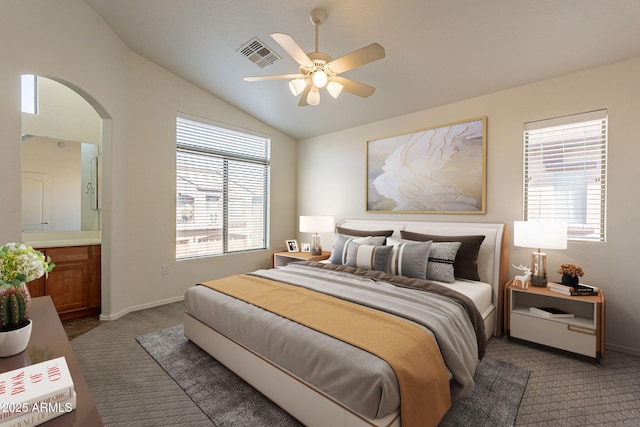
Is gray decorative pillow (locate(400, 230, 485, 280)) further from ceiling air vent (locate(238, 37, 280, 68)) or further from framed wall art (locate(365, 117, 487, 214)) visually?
ceiling air vent (locate(238, 37, 280, 68))

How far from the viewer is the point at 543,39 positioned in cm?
241

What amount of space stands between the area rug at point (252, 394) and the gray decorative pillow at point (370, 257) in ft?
A: 3.83

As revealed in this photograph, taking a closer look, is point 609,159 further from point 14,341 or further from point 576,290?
point 14,341

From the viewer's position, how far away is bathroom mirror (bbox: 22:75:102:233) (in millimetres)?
3482

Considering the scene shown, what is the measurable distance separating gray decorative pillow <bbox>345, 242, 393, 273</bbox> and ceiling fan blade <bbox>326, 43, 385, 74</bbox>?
1.78 m

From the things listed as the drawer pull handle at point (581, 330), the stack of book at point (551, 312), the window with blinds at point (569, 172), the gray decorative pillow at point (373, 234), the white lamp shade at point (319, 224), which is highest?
the window with blinds at point (569, 172)

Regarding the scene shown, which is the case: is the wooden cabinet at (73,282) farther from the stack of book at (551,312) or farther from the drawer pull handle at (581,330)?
the drawer pull handle at (581,330)

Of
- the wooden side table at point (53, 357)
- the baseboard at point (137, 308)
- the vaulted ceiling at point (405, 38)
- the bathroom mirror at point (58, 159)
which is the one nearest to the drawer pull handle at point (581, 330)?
the vaulted ceiling at point (405, 38)

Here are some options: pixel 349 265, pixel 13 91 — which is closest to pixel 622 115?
pixel 349 265

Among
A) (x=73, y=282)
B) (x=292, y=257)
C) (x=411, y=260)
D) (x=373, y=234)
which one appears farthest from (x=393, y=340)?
(x=73, y=282)

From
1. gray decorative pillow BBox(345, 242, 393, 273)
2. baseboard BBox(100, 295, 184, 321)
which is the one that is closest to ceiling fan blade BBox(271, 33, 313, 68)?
gray decorative pillow BBox(345, 242, 393, 273)

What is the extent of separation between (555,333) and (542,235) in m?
0.85

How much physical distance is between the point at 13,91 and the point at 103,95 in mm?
857

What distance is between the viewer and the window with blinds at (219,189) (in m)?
4.03
